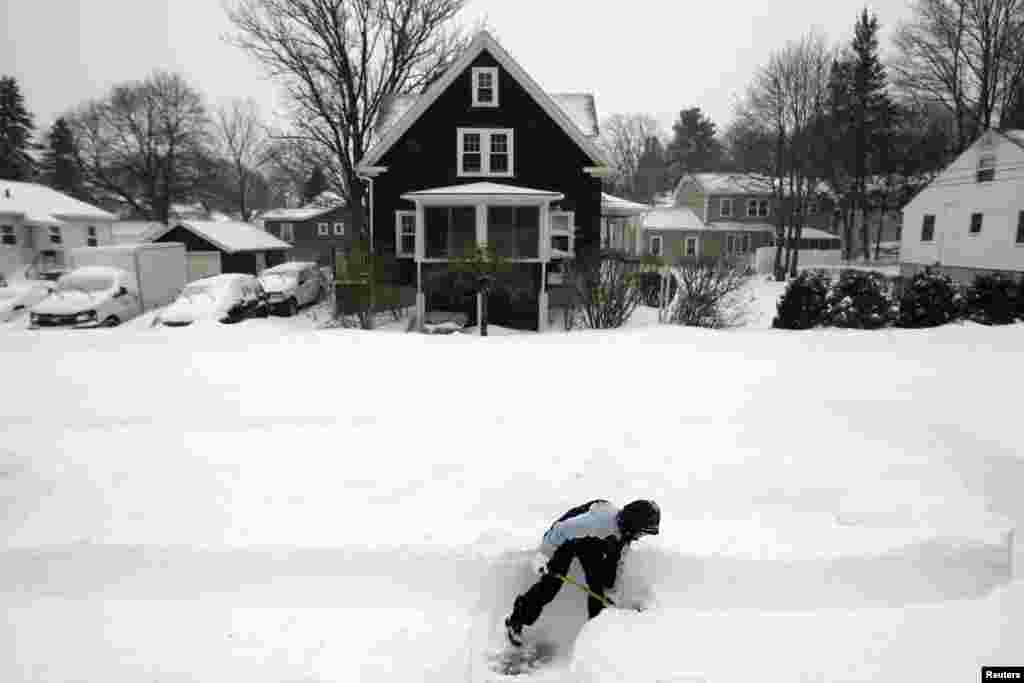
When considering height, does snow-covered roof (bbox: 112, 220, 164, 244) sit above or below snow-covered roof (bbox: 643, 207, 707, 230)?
below

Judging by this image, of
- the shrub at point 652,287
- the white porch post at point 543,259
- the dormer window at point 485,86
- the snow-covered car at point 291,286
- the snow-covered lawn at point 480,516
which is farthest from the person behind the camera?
the snow-covered car at point 291,286

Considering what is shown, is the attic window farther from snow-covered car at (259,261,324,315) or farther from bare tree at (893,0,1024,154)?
snow-covered car at (259,261,324,315)

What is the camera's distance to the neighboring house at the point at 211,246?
27.8 metres

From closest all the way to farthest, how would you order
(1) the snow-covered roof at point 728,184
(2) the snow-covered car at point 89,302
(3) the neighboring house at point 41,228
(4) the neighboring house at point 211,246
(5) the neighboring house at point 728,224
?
1. (2) the snow-covered car at point 89,302
2. (4) the neighboring house at point 211,246
3. (3) the neighboring house at point 41,228
4. (1) the snow-covered roof at point 728,184
5. (5) the neighboring house at point 728,224

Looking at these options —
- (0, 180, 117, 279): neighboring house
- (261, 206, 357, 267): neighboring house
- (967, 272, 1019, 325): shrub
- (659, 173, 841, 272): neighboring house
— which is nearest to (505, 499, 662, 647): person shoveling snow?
(967, 272, 1019, 325): shrub

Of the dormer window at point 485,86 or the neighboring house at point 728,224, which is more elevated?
the dormer window at point 485,86

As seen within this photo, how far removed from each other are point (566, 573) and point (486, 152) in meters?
18.0

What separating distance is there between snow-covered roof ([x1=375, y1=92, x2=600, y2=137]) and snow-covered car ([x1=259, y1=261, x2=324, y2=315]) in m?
6.14

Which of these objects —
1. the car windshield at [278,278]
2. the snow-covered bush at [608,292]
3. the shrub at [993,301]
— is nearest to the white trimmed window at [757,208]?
the shrub at [993,301]

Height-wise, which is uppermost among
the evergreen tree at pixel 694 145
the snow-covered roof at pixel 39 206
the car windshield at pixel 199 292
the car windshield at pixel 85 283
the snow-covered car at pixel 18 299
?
the evergreen tree at pixel 694 145

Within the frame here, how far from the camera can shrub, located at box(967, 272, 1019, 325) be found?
12844 millimetres

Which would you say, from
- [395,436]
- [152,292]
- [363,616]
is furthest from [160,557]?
[152,292]

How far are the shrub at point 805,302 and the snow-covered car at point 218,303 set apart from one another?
14.5 metres

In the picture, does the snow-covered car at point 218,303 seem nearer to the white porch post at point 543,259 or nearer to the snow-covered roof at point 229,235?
the white porch post at point 543,259
